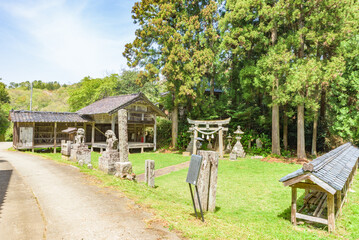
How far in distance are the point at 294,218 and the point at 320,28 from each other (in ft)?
47.5

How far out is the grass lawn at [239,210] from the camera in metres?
4.70

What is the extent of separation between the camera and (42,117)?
61.6 feet

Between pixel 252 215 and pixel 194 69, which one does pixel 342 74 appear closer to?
pixel 194 69

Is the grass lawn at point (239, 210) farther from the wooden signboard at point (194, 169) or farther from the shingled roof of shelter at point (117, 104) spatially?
the shingled roof of shelter at point (117, 104)

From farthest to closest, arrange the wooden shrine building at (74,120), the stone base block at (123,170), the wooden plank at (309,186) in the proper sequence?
the wooden shrine building at (74,120), the stone base block at (123,170), the wooden plank at (309,186)

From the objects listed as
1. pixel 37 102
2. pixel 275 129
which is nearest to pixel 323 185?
pixel 275 129

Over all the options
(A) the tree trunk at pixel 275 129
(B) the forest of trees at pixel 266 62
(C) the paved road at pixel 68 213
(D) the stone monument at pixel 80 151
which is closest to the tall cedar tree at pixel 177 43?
(B) the forest of trees at pixel 266 62

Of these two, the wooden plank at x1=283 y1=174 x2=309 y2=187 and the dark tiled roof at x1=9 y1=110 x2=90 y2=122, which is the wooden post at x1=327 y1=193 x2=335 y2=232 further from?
the dark tiled roof at x1=9 y1=110 x2=90 y2=122

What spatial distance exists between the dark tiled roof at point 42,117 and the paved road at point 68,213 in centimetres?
→ 1173

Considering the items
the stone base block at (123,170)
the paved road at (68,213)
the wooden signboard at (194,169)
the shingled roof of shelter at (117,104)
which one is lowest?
the paved road at (68,213)

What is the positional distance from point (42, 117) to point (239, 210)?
714 inches

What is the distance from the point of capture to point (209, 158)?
5.97 meters

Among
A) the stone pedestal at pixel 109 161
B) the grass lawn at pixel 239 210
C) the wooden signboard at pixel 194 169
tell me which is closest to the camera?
the grass lawn at pixel 239 210

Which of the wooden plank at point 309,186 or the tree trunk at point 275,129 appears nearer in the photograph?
the wooden plank at point 309,186
